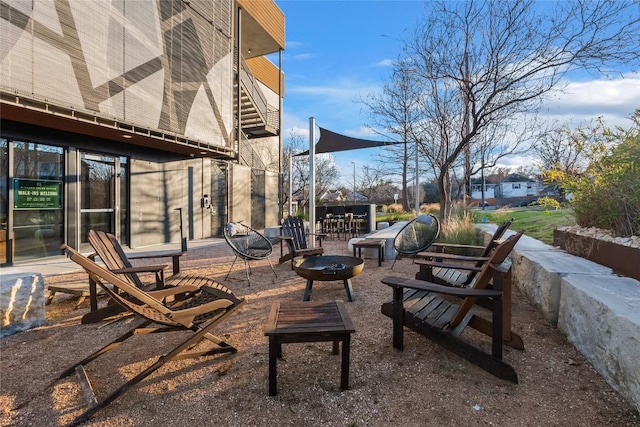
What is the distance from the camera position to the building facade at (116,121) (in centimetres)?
540

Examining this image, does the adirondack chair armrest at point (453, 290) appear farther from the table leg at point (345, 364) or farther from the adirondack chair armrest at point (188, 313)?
the adirondack chair armrest at point (188, 313)

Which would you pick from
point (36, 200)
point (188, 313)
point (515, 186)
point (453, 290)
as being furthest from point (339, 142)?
point (515, 186)

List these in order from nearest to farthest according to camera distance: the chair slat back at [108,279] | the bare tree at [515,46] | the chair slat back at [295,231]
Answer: the chair slat back at [108,279] → the bare tree at [515,46] → the chair slat back at [295,231]

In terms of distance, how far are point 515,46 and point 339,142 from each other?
16.0 feet

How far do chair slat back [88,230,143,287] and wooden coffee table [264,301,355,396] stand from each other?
1605 mm

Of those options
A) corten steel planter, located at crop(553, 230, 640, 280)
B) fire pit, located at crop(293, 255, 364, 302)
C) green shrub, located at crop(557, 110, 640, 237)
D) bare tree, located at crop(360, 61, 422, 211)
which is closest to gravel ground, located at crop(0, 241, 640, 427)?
fire pit, located at crop(293, 255, 364, 302)

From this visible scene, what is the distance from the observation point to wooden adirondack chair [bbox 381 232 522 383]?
6.82ft

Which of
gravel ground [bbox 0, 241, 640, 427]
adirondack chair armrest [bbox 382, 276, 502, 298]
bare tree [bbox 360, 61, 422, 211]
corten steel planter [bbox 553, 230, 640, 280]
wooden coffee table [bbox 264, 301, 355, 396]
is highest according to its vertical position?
bare tree [bbox 360, 61, 422, 211]

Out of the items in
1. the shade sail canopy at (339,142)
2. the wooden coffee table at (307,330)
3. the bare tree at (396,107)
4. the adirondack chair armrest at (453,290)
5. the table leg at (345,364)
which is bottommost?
the table leg at (345,364)

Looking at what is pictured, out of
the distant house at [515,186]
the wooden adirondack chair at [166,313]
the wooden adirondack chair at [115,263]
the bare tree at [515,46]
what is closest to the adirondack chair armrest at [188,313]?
the wooden adirondack chair at [166,313]

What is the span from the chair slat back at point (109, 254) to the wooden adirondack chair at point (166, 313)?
440 millimetres

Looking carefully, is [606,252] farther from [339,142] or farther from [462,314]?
[339,142]

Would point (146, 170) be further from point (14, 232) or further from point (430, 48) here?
point (430, 48)

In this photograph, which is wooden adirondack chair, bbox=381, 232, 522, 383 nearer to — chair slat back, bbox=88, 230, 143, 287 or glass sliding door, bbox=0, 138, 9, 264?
chair slat back, bbox=88, 230, 143, 287
